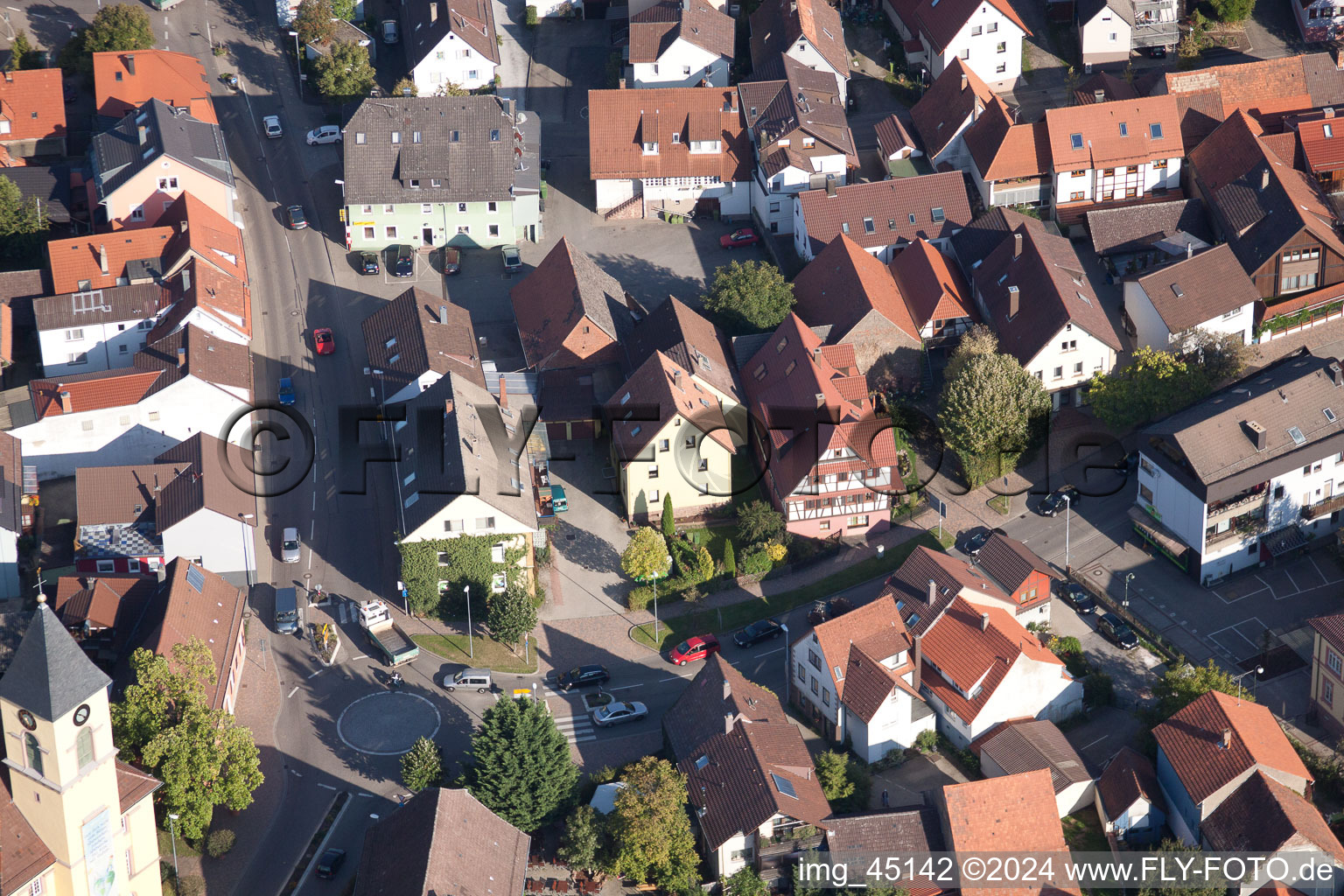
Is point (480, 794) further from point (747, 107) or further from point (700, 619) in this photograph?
point (747, 107)

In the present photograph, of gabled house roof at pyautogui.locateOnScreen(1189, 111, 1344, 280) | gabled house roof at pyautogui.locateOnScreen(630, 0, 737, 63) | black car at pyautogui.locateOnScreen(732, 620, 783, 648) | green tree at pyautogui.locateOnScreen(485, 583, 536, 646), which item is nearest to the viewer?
green tree at pyautogui.locateOnScreen(485, 583, 536, 646)

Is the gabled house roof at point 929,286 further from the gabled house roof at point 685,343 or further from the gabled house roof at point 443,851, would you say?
the gabled house roof at point 443,851

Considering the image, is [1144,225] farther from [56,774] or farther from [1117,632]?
[56,774]

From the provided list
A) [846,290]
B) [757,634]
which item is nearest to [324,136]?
[846,290]

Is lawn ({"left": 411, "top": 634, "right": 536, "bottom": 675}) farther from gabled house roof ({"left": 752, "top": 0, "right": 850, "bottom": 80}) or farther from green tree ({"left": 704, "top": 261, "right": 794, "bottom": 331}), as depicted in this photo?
gabled house roof ({"left": 752, "top": 0, "right": 850, "bottom": 80})

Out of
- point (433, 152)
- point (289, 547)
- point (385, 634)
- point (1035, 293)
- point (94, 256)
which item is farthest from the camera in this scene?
point (433, 152)

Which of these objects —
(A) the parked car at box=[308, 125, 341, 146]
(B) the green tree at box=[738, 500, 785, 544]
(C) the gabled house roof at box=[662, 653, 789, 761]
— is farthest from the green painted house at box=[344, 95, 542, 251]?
(C) the gabled house roof at box=[662, 653, 789, 761]
